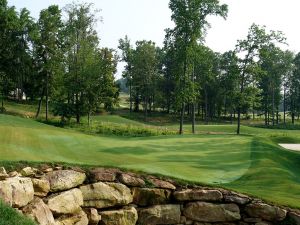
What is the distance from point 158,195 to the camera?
14.6 m

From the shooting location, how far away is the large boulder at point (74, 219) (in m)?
12.9

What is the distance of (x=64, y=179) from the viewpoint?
1345 centimetres

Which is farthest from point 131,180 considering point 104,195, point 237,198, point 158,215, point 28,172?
point 237,198

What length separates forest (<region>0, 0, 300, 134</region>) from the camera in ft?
163

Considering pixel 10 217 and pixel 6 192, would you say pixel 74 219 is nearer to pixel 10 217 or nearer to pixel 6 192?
pixel 6 192

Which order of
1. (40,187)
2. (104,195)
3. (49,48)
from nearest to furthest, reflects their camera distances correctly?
1. (40,187)
2. (104,195)
3. (49,48)

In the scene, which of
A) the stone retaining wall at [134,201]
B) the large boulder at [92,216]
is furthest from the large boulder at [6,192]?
the large boulder at [92,216]

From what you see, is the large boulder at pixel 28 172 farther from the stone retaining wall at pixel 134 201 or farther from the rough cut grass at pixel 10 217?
the rough cut grass at pixel 10 217

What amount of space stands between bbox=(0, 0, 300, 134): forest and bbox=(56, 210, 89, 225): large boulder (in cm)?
3537

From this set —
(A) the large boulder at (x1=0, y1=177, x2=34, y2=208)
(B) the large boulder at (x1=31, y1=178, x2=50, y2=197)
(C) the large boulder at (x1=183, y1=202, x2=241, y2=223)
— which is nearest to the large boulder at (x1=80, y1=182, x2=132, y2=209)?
(B) the large boulder at (x1=31, y1=178, x2=50, y2=197)

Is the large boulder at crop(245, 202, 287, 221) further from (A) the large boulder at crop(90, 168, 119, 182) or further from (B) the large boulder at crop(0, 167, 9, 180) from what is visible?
(B) the large boulder at crop(0, 167, 9, 180)

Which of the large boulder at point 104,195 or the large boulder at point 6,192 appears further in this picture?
the large boulder at point 104,195

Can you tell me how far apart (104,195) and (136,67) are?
267ft

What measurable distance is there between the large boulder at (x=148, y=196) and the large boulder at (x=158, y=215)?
0.20 metres
